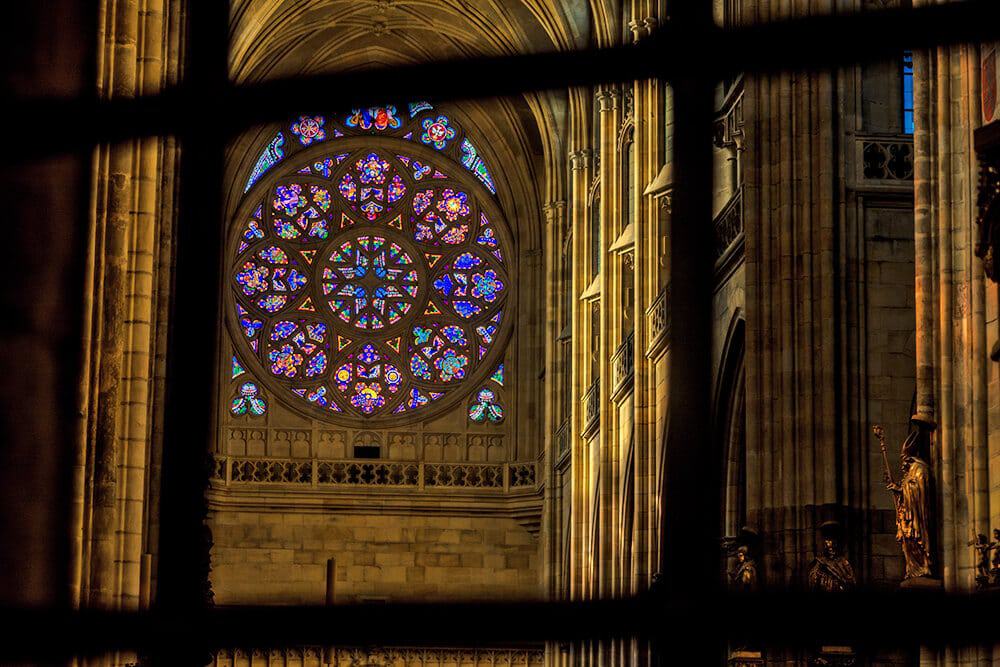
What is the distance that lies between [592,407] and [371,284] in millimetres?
7175

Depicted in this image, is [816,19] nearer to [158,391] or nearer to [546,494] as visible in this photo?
[158,391]

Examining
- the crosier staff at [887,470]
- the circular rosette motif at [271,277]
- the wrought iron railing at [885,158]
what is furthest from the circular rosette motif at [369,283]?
the crosier staff at [887,470]

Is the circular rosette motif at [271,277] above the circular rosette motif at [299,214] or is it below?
below

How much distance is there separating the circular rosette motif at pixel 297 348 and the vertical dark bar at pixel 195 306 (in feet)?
87.9

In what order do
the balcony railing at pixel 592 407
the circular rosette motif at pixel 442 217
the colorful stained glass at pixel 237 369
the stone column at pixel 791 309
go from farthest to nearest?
the circular rosette motif at pixel 442 217 < the colorful stained glass at pixel 237 369 < the balcony railing at pixel 592 407 < the stone column at pixel 791 309

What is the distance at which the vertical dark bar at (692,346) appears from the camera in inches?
123

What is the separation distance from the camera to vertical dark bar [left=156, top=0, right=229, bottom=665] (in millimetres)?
3367

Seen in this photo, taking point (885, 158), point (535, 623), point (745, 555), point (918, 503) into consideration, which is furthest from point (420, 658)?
point (535, 623)

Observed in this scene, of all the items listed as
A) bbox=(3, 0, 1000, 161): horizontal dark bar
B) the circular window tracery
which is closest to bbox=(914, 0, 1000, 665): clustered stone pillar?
bbox=(3, 0, 1000, 161): horizontal dark bar

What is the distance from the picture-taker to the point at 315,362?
30.5m

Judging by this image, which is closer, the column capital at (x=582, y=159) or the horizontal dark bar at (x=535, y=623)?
the horizontal dark bar at (x=535, y=623)

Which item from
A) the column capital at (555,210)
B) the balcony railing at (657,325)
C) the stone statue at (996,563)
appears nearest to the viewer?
the stone statue at (996,563)

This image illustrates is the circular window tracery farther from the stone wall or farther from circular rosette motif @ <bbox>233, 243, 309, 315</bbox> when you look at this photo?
the stone wall

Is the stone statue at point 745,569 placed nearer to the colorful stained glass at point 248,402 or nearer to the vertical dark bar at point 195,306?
the vertical dark bar at point 195,306
